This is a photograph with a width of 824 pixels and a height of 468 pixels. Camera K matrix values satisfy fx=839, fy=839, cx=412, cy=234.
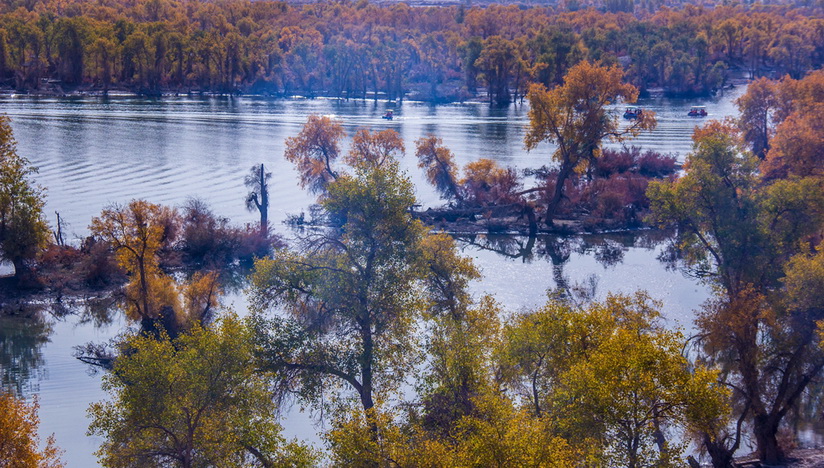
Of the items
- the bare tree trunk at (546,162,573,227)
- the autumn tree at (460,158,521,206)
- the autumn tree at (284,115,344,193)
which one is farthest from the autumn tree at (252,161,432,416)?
the autumn tree at (460,158,521,206)

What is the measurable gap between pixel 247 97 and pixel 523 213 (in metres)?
70.4

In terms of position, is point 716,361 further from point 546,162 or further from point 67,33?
point 67,33

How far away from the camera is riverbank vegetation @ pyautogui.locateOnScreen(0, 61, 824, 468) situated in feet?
53.3

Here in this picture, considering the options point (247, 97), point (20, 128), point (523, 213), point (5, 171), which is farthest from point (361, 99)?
point (5, 171)

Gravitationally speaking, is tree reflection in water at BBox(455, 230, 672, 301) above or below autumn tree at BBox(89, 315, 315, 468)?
below

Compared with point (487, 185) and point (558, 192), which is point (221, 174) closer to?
point (487, 185)

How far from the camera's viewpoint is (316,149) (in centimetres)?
4919

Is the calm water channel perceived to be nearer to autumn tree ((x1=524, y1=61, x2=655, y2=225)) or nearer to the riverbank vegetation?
the riverbank vegetation

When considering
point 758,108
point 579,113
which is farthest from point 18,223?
point 758,108

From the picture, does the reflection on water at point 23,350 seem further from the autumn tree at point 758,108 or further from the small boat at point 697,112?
the small boat at point 697,112

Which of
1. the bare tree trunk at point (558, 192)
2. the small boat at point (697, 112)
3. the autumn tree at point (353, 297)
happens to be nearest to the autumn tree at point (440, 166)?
the bare tree trunk at point (558, 192)

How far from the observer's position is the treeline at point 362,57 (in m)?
104

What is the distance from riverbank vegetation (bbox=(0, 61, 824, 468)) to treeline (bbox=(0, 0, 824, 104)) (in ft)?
231

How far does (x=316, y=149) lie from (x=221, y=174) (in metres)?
13.1
